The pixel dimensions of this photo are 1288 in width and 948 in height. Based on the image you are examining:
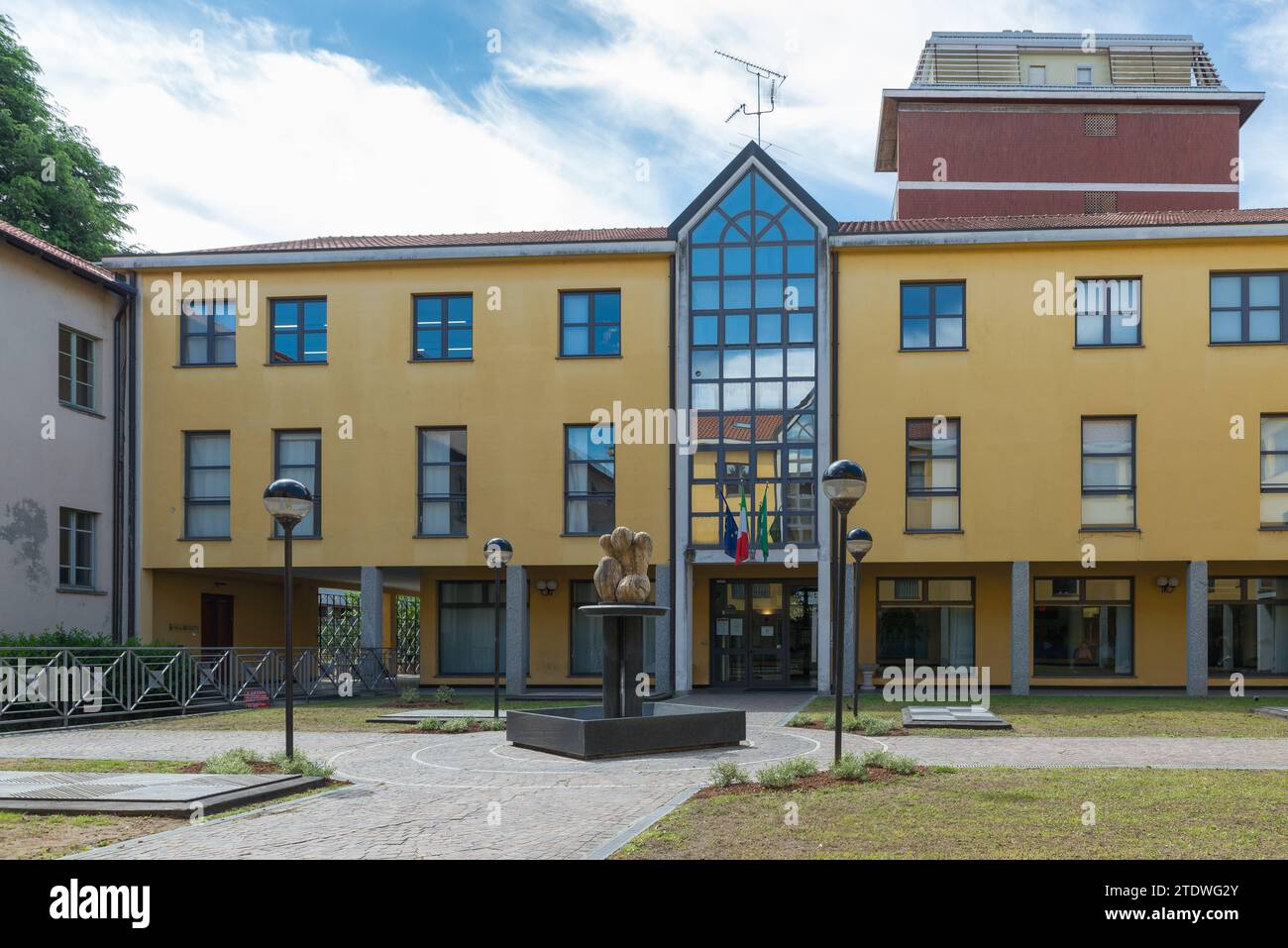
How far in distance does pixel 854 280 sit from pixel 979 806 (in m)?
18.1

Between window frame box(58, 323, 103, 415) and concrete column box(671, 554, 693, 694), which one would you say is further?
concrete column box(671, 554, 693, 694)

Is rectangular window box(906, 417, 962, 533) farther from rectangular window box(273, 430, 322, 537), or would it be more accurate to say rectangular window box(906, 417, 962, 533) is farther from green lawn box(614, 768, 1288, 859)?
green lawn box(614, 768, 1288, 859)

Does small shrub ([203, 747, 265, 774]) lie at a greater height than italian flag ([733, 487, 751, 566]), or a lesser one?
lesser

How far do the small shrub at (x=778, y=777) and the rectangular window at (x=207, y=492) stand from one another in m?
19.3

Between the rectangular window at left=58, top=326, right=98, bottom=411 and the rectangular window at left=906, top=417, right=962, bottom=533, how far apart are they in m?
18.2

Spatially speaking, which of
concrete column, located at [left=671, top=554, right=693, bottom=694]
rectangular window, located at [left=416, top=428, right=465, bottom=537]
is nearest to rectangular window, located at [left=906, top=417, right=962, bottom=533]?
concrete column, located at [left=671, top=554, right=693, bottom=694]

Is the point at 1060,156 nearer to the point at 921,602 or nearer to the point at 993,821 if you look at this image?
the point at 921,602

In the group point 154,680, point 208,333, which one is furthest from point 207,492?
point 154,680

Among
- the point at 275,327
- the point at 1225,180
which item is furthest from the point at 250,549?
the point at 1225,180

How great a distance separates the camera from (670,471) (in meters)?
26.1

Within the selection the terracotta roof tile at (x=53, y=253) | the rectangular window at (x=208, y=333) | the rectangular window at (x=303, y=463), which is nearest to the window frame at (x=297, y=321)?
the rectangular window at (x=208, y=333)

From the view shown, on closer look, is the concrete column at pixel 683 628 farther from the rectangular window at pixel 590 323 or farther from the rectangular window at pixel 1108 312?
the rectangular window at pixel 1108 312

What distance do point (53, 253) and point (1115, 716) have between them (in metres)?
22.2

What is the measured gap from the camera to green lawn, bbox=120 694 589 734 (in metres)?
18.1
